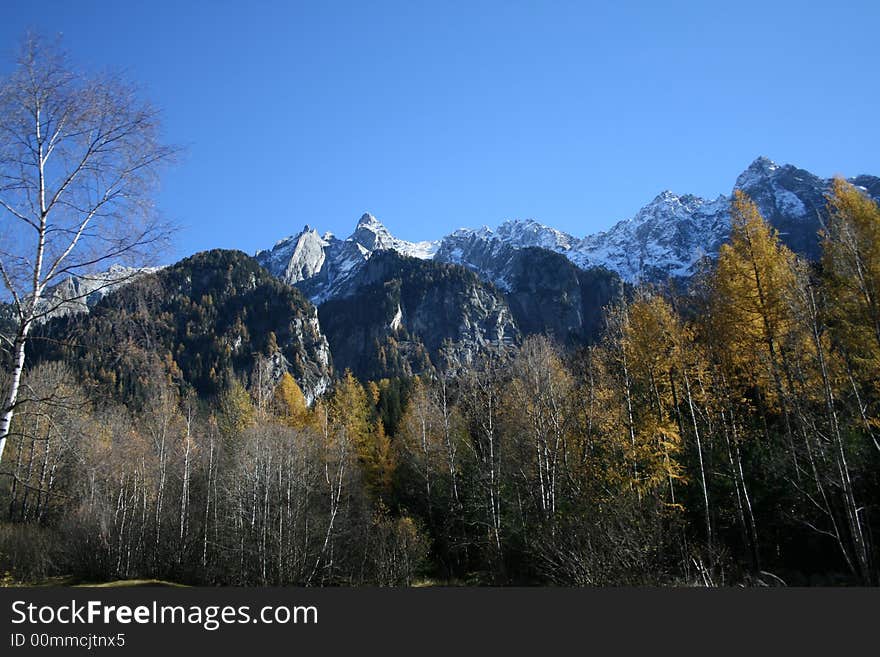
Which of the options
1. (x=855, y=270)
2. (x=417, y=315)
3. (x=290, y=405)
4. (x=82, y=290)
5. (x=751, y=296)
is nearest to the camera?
(x=82, y=290)

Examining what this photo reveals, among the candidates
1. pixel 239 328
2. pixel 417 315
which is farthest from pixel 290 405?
pixel 417 315

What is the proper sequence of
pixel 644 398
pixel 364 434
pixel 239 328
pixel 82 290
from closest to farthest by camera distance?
1. pixel 82 290
2. pixel 644 398
3. pixel 364 434
4. pixel 239 328

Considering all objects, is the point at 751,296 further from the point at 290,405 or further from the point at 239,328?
the point at 239,328

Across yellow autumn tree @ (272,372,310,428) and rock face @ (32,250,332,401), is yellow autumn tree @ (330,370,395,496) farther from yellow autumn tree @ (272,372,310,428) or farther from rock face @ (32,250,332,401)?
rock face @ (32,250,332,401)

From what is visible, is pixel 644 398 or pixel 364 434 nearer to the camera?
pixel 644 398

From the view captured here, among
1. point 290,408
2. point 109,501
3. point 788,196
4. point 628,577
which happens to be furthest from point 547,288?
point 628,577

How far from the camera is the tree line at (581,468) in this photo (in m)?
12.5

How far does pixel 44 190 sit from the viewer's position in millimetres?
7844

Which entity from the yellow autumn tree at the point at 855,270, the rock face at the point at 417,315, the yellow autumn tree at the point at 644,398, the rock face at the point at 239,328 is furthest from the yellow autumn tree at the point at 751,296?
the rock face at the point at 417,315

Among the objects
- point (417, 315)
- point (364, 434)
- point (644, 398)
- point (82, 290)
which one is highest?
point (417, 315)

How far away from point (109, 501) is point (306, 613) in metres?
28.4

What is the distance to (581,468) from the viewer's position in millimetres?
17406

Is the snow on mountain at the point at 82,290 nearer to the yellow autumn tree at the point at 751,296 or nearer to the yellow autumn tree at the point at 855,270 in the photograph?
the yellow autumn tree at the point at 855,270

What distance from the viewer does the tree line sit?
12.5 m
